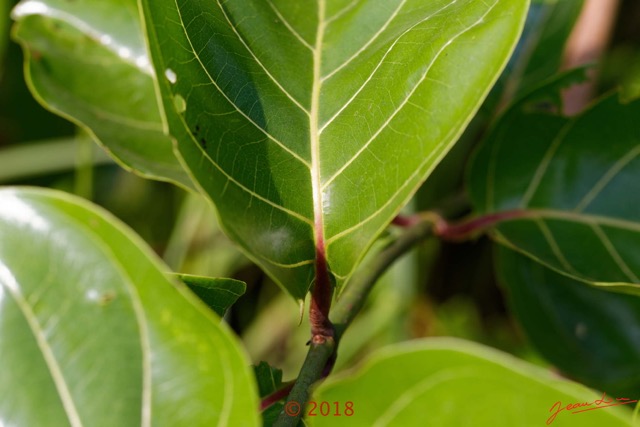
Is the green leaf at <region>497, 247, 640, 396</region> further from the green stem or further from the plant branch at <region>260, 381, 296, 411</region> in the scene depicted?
the plant branch at <region>260, 381, 296, 411</region>

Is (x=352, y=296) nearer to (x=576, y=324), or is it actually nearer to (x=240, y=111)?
(x=240, y=111)

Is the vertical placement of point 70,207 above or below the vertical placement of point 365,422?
above

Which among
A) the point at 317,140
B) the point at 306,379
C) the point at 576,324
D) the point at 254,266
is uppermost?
the point at 317,140

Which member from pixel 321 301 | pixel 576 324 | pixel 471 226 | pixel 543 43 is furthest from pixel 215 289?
pixel 543 43

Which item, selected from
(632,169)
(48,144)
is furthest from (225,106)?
(48,144)

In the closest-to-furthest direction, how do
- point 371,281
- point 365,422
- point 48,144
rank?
point 365,422
point 371,281
point 48,144

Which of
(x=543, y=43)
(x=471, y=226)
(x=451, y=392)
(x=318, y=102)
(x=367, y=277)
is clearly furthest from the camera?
(x=543, y=43)

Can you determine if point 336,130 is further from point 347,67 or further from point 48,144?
point 48,144
